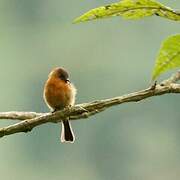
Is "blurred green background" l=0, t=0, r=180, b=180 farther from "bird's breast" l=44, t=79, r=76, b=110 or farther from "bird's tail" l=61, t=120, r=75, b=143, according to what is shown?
"bird's breast" l=44, t=79, r=76, b=110

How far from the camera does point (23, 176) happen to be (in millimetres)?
39469

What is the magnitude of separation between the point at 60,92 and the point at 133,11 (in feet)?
11.0

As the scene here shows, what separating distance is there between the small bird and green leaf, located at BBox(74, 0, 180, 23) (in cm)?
293

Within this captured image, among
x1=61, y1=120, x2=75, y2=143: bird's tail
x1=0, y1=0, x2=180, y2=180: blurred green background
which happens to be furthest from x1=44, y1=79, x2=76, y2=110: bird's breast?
x1=0, y1=0, x2=180, y2=180: blurred green background

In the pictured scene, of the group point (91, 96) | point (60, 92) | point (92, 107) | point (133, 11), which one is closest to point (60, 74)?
point (60, 92)

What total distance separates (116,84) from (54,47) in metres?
7.93

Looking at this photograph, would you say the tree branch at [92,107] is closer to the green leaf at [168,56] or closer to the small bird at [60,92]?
the green leaf at [168,56]

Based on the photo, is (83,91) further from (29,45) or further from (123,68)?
(29,45)

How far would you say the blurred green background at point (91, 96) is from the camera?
42.5m

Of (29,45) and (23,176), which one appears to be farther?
(29,45)

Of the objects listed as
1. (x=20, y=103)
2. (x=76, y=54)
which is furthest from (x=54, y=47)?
(x=20, y=103)

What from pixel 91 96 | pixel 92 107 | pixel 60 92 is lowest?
pixel 91 96

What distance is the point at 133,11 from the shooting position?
5.31ft

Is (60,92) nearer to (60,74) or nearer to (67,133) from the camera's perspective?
(60,74)
